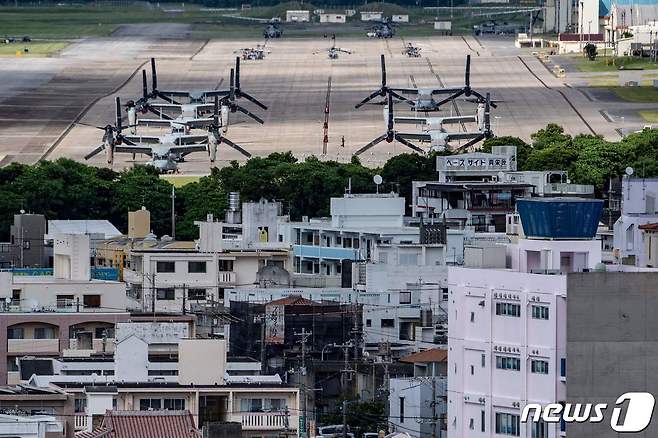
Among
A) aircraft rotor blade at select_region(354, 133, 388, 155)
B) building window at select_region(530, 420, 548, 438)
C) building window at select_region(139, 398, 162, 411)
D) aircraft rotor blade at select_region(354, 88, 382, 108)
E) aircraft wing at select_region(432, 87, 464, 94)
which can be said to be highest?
aircraft wing at select_region(432, 87, 464, 94)

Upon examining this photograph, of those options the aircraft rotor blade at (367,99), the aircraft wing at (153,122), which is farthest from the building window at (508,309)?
the aircraft rotor blade at (367,99)

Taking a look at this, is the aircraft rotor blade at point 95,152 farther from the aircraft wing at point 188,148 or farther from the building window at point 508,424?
the building window at point 508,424

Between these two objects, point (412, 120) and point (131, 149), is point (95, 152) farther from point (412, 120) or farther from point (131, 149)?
point (412, 120)

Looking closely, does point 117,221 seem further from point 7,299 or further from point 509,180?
point 7,299

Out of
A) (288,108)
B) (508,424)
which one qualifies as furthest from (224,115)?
(508,424)

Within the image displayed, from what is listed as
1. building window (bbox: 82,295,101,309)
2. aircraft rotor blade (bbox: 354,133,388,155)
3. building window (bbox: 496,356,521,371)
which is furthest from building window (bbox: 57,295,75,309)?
aircraft rotor blade (bbox: 354,133,388,155)

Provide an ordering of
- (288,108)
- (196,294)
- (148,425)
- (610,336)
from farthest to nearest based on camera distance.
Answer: (288,108)
(196,294)
(610,336)
(148,425)

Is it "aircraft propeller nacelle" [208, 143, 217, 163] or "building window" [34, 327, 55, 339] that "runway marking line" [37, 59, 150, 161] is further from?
"building window" [34, 327, 55, 339]
